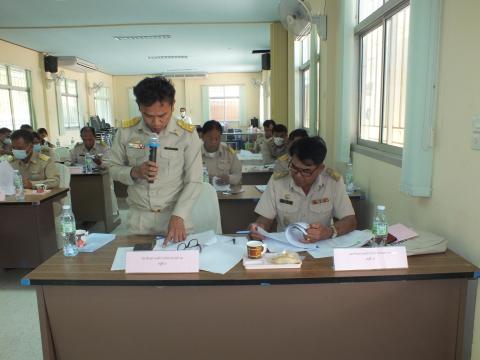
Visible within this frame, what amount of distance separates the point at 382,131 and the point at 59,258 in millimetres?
2391

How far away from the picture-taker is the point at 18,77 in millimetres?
8977

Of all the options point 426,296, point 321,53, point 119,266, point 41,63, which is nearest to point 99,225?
point 321,53

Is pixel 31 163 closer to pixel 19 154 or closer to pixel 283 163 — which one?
pixel 19 154

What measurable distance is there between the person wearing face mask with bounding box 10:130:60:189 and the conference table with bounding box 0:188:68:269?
0.39 meters

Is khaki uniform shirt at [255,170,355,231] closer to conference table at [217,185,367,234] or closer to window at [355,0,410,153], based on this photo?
window at [355,0,410,153]

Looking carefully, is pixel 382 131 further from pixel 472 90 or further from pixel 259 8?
pixel 259 8

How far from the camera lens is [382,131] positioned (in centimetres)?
302

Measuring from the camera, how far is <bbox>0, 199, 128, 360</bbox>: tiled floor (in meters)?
2.30

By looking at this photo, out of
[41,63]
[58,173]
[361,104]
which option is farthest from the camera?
[41,63]

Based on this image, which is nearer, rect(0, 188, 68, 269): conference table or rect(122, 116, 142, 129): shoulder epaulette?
rect(122, 116, 142, 129): shoulder epaulette

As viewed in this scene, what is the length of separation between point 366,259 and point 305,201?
2.32 ft

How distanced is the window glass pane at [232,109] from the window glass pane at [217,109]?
0.53 ft

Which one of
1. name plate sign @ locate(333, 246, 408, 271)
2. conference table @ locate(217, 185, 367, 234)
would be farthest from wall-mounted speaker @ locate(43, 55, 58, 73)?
name plate sign @ locate(333, 246, 408, 271)

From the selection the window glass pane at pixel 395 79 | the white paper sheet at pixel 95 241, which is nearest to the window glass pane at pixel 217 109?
the window glass pane at pixel 395 79
